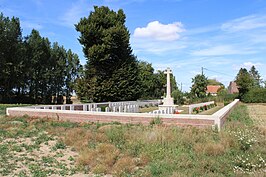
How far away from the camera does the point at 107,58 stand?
1213 inches

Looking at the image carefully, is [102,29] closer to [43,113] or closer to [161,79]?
[43,113]

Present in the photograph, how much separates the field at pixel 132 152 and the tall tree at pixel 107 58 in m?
20.7

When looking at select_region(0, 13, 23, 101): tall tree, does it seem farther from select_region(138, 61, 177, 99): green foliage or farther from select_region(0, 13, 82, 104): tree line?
select_region(138, 61, 177, 99): green foliage

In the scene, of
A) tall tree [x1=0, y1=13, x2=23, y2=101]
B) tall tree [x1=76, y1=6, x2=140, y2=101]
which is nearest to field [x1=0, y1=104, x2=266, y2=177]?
tall tree [x1=76, y1=6, x2=140, y2=101]

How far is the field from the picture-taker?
6.20m

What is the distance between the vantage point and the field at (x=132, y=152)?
620 centimetres

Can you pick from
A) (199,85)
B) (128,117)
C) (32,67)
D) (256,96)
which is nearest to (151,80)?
(199,85)

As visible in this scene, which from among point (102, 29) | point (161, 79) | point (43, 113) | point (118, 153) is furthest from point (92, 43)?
point (118, 153)

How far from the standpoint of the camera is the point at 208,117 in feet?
32.6

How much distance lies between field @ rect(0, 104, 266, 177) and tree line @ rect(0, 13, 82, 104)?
85.3 feet

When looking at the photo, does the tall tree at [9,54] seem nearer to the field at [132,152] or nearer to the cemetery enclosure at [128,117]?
the cemetery enclosure at [128,117]

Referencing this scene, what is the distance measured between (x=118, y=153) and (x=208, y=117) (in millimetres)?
4057

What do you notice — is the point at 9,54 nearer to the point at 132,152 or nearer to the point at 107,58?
the point at 107,58

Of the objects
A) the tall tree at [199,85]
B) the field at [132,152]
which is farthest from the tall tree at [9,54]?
the tall tree at [199,85]
